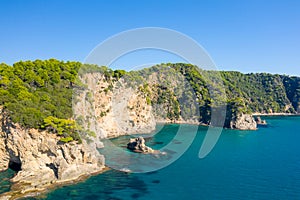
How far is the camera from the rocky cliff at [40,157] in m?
30.4

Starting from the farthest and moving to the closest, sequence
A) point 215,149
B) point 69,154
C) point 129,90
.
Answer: point 129,90 → point 215,149 → point 69,154

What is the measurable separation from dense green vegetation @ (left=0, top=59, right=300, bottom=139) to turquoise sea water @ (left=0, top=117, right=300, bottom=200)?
8505mm

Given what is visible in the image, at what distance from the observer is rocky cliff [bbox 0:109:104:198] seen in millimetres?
30439

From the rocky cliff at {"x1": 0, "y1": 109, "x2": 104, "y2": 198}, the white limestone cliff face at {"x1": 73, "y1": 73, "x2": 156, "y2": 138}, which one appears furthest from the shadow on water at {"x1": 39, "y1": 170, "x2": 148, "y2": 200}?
the white limestone cliff face at {"x1": 73, "y1": 73, "x2": 156, "y2": 138}

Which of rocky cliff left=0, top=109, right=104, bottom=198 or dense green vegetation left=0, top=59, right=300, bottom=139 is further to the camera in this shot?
dense green vegetation left=0, top=59, right=300, bottom=139

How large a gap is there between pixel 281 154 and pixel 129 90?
38.2 metres

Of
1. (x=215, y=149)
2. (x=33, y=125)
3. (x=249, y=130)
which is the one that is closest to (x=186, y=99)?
(x=249, y=130)

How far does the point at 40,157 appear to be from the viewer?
3250cm

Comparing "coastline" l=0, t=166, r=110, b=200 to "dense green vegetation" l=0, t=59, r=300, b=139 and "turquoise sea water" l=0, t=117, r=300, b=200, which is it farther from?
"dense green vegetation" l=0, t=59, r=300, b=139

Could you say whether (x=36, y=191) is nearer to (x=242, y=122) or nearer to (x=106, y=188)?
(x=106, y=188)

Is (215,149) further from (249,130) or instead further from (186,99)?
(186,99)

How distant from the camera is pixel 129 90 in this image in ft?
222

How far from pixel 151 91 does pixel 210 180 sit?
229ft

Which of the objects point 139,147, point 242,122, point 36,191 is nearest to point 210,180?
point 139,147
